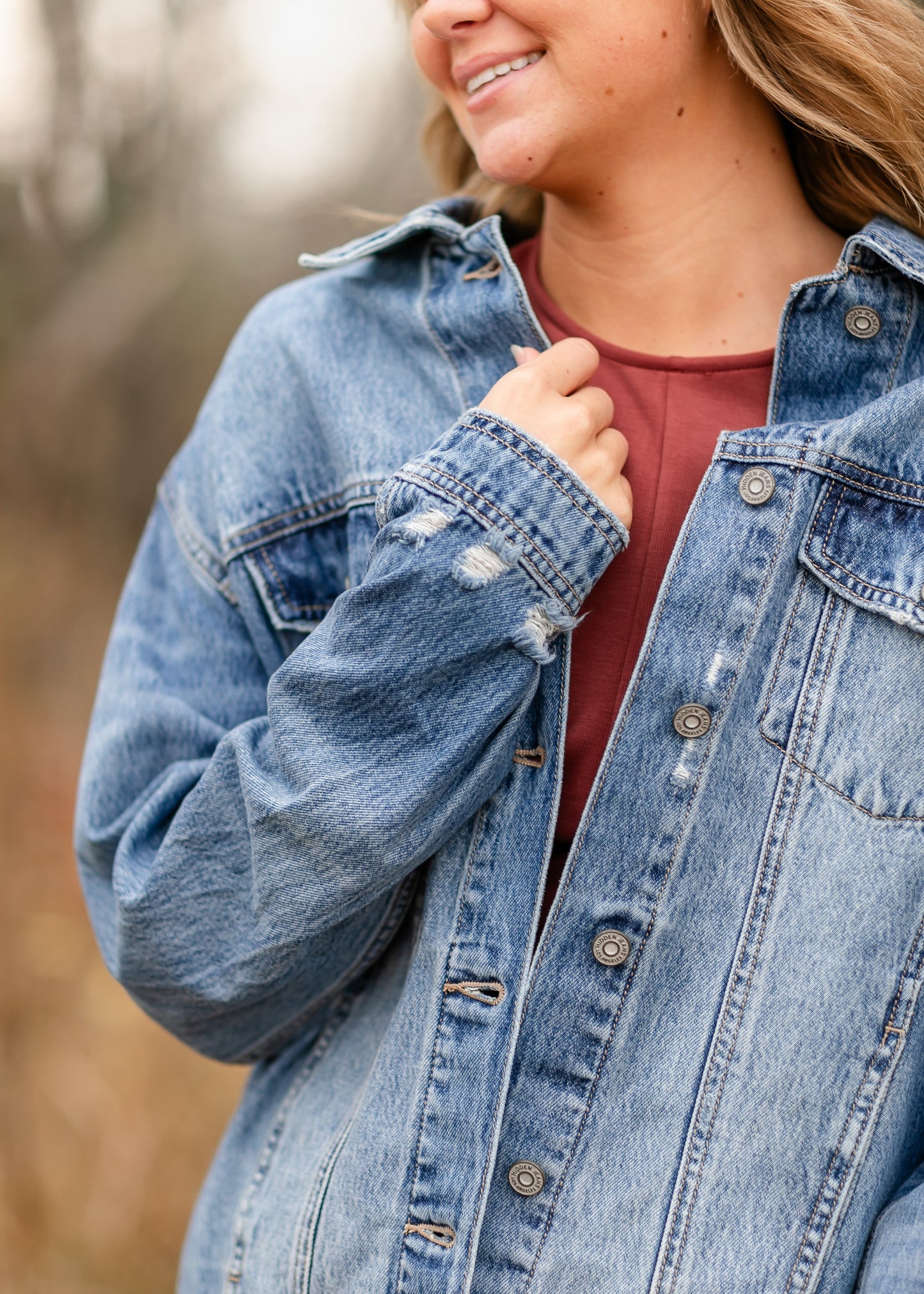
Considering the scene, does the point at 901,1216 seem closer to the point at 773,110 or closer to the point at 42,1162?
the point at 773,110

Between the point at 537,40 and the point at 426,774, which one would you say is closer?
the point at 426,774

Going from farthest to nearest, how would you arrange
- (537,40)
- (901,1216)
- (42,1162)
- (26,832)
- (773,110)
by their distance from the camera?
1. (26,832)
2. (42,1162)
3. (773,110)
4. (537,40)
5. (901,1216)

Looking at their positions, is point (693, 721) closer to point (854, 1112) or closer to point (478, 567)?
point (478, 567)

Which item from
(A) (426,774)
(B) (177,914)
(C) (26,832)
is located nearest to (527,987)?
(A) (426,774)

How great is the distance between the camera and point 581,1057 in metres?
1.25

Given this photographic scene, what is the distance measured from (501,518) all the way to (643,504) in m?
0.24

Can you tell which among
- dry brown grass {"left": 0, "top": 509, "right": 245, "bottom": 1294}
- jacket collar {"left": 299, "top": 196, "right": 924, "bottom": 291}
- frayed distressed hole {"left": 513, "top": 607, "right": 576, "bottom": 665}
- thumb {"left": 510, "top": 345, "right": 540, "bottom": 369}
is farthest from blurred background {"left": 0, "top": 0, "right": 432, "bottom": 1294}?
frayed distressed hole {"left": 513, "top": 607, "right": 576, "bottom": 665}

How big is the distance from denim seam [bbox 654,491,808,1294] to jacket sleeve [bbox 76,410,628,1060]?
9.7 inches

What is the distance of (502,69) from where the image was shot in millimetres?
1350

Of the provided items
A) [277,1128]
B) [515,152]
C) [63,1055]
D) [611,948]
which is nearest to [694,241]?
[515,152]

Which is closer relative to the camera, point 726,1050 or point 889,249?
point 726,1050

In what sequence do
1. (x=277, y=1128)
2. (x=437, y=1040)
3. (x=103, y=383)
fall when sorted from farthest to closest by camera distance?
(x=103, y=383) < (x=277, y=1128) < (x=437, y=1040)

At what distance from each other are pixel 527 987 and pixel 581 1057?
95 millimetres

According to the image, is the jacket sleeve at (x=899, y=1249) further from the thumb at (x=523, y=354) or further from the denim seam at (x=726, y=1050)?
the thumb at (x=523, y=354)
